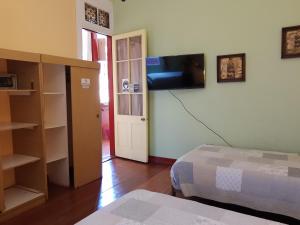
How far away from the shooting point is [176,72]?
3.57m

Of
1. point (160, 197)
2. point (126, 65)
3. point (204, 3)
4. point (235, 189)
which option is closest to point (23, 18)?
point (126, 65)

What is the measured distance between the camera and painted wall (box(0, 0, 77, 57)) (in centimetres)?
281

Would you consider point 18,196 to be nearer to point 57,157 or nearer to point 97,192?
point 57,157

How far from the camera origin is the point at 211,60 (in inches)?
135

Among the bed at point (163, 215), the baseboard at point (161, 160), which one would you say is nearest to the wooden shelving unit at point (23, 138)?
the bed at point (163, 215)

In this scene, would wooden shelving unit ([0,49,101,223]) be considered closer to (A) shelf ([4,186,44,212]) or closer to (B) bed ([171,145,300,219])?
(A) shelf ([4,186,44,212])

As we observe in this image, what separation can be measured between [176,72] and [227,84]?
769 mm

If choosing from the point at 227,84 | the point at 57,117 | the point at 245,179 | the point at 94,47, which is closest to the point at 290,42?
the point at 227,84

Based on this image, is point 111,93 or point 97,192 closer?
point 97,192

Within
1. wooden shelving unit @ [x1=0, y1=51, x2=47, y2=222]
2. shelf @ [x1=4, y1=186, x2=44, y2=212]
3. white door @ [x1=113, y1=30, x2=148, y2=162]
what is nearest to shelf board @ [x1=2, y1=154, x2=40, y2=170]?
wooden shelving unit @ [x1=0, y1=51, x2=47, y2=222]

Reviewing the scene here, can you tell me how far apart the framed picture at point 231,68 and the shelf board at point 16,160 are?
2.63m

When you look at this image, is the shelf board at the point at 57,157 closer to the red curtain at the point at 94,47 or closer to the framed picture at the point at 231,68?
the framed picture at the point at 231,68

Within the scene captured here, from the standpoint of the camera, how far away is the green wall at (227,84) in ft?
9.75

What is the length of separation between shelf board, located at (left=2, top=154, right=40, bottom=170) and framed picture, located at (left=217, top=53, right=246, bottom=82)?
8.62ft
